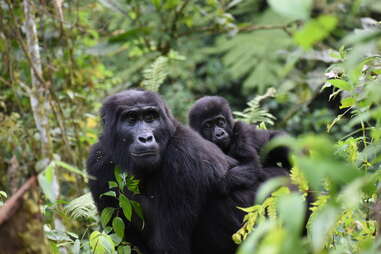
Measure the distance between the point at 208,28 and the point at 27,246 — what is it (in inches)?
171

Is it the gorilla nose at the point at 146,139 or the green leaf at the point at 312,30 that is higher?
the green leaf at the point at 312,30

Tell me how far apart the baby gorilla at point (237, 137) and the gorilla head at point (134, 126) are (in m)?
0.72

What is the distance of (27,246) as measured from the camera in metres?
1.73

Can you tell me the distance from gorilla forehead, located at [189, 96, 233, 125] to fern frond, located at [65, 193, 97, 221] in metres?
1.26

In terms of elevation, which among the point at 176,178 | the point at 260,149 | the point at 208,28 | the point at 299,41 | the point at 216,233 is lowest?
the point at 216,233

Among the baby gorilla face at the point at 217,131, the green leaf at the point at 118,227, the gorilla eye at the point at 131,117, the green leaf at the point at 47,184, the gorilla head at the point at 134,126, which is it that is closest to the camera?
the green leaf at the point at 47,184

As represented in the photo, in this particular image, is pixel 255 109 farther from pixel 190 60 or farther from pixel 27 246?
pixel 190 60

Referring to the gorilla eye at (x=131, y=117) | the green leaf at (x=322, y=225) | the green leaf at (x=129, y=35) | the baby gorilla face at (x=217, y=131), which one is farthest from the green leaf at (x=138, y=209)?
the green leaf at (x=129, y=35)

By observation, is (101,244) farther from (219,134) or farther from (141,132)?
(219,134)

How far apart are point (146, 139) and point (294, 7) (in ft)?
6.86

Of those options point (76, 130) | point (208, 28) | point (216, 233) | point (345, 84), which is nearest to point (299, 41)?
point (345, 84)

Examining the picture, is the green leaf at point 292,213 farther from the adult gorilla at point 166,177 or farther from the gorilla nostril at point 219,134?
the gorilla nostril at point 219,134

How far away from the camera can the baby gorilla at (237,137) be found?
3832 mm

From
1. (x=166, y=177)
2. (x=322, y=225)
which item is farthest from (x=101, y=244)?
(x=322, y=225)
